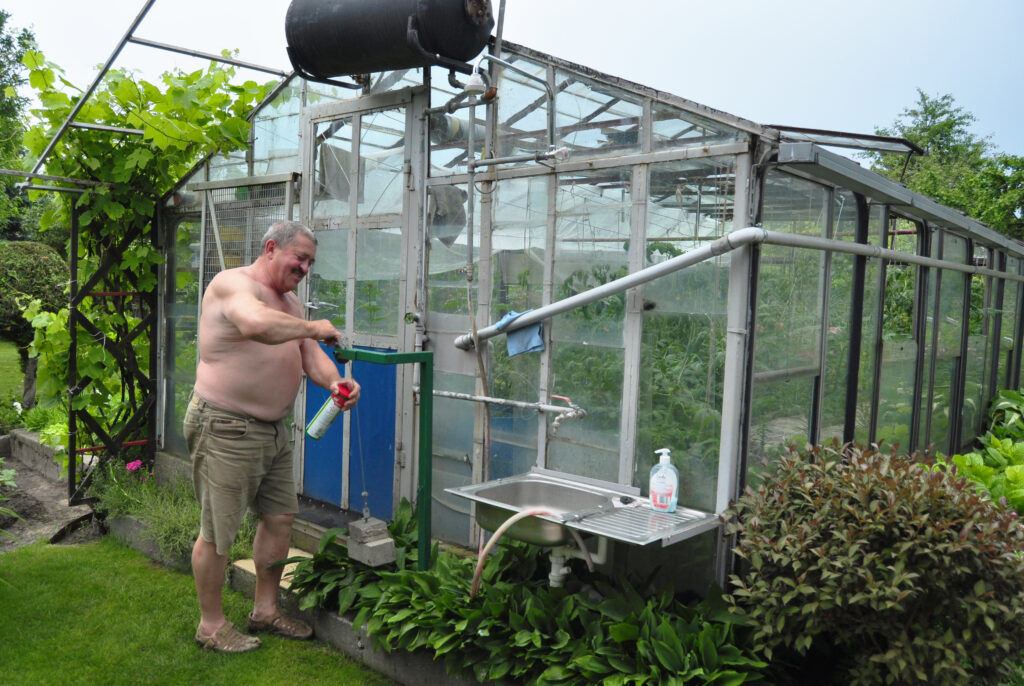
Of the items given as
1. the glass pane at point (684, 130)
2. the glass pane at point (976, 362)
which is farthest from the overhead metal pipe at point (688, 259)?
the glass pane at point (976, 362)

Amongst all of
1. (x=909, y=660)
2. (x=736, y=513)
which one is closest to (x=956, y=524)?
(x=909, y=660)

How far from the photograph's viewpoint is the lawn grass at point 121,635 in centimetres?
405

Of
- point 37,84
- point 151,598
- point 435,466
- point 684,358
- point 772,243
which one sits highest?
point 37,84

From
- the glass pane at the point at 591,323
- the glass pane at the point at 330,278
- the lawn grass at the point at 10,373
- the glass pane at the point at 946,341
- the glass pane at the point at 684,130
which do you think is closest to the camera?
the glass pane at the point at 684,130

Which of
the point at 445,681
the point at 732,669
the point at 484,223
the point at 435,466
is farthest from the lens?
the point at 435,466

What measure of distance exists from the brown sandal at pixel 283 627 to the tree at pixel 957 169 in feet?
15.4

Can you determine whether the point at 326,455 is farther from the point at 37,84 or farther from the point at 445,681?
the point at 37,84

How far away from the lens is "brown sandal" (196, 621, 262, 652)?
425cm

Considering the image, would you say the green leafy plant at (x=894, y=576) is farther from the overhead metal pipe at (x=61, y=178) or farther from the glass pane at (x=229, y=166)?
the overhead metal pipe at (x=61, y=178)

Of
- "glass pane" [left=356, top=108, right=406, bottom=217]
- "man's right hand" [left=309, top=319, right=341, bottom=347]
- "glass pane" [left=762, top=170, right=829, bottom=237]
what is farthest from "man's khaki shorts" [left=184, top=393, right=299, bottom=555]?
"glass pane" [left=762, top=170, right=829, bottom=237]

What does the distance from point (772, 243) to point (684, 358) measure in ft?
2.21

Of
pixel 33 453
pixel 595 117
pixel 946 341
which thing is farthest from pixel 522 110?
pixel 33 453

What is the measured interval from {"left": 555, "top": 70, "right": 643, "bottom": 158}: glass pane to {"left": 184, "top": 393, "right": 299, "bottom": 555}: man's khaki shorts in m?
2.26

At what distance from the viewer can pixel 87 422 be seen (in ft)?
22.1
